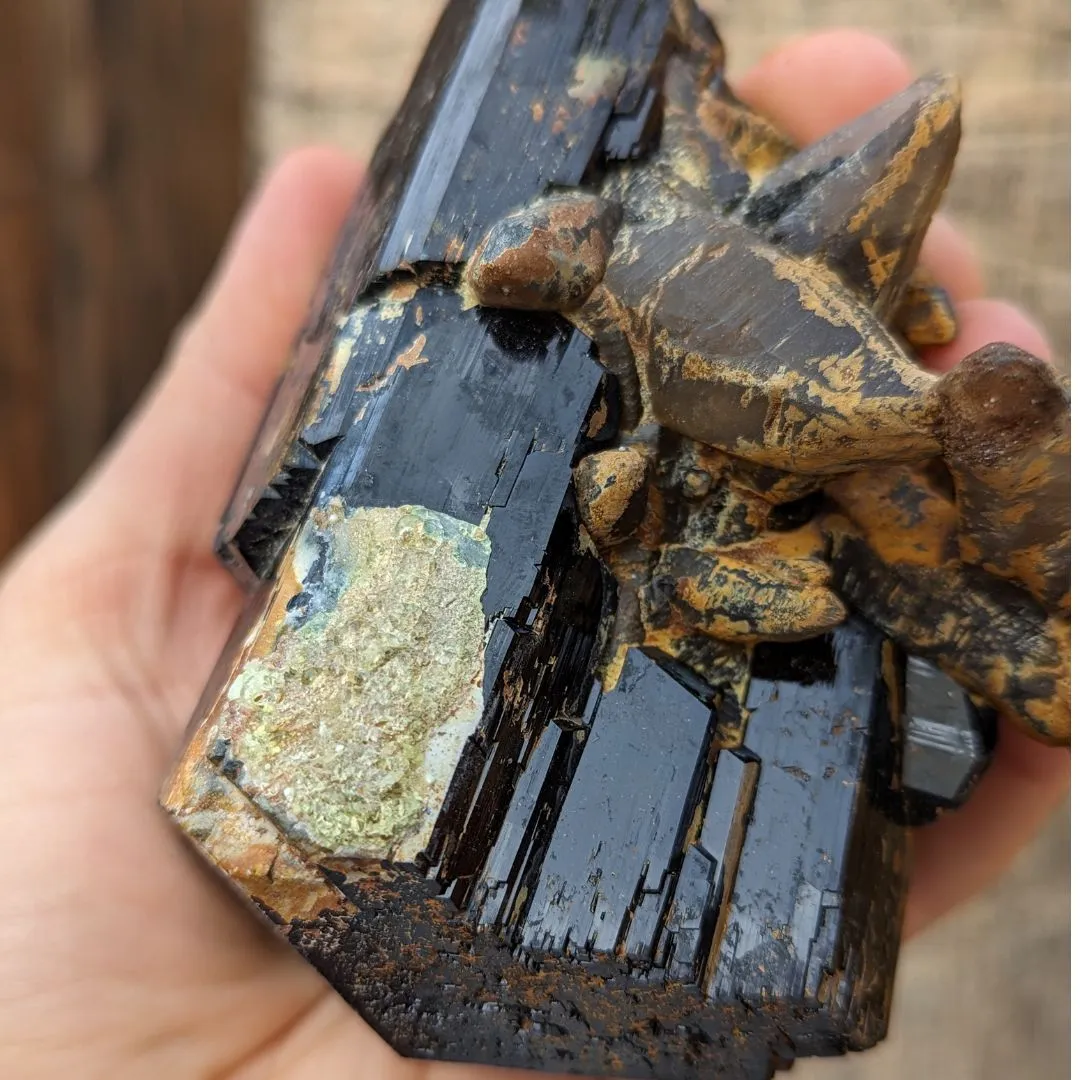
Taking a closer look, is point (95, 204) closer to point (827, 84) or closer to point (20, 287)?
point (20, 287)

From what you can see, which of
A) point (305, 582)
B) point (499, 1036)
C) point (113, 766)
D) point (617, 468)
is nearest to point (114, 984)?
point (113, 766)

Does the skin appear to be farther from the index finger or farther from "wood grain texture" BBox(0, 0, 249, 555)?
"wood grain texture" BBox(0, 0, 249, 555)

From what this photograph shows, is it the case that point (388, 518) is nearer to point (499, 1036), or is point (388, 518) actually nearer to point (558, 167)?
point (558, 167)

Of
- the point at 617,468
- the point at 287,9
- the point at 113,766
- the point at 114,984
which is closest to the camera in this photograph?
the point at 617,468

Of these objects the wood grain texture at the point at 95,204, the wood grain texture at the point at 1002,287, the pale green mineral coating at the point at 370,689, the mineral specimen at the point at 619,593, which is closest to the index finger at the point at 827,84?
the mineral specimen at the point at 619,593

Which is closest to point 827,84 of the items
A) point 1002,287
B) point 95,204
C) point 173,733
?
point 1002,287

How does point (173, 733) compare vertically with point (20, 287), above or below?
below
